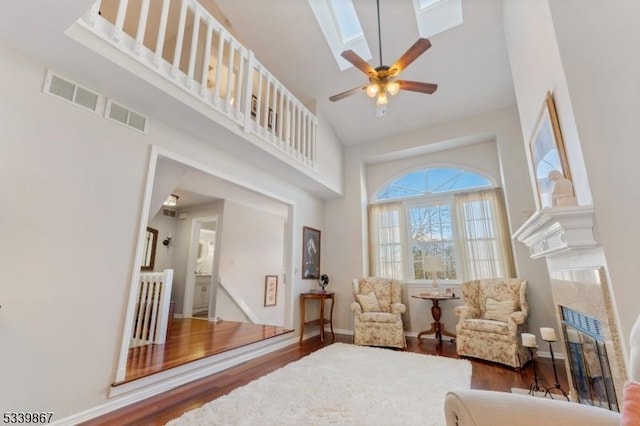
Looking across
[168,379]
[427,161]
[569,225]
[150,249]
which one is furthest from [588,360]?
[150,249]

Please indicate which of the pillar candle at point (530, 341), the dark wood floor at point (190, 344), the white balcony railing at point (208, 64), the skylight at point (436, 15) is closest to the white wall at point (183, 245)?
the dark wood floor at point (190, 344)

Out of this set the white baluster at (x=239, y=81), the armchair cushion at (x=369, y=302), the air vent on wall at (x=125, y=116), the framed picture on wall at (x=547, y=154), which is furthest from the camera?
the armchair cushion at (x=369, y=302)

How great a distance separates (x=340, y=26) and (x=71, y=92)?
12.3 ft

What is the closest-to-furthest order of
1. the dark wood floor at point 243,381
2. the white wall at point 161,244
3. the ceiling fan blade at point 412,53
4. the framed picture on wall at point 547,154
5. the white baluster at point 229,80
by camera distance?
the framed picture on wall at point 547,154 → the dark wood floor at point 243,381 → the ceiling fan blade at point 412,53 → the white baluster at point 229,80 → the white wall at point 161,244

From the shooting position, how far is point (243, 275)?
6.39 meters

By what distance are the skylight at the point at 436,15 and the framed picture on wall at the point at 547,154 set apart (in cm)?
219

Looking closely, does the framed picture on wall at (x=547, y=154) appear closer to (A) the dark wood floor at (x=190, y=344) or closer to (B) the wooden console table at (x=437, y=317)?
(B) the wooden console table at (x=437, y=317)

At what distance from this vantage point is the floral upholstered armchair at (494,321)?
3.35m

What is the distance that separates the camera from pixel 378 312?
14.8ft

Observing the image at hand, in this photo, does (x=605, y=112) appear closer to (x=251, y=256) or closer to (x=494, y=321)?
(x=494, y=321)

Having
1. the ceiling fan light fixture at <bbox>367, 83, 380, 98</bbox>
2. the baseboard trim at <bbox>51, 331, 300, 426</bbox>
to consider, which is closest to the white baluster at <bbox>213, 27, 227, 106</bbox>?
the ceiling fan light fixture at <bbox>367, 83, 380, 98</bbox>

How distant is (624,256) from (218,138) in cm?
361

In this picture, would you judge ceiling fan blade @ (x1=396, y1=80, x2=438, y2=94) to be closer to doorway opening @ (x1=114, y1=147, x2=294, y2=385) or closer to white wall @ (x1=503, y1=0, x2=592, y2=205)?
white wall @ (x1=503, y1=0, x2=592, y2=205)

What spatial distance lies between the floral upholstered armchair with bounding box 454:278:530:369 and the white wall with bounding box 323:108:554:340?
48 cm
